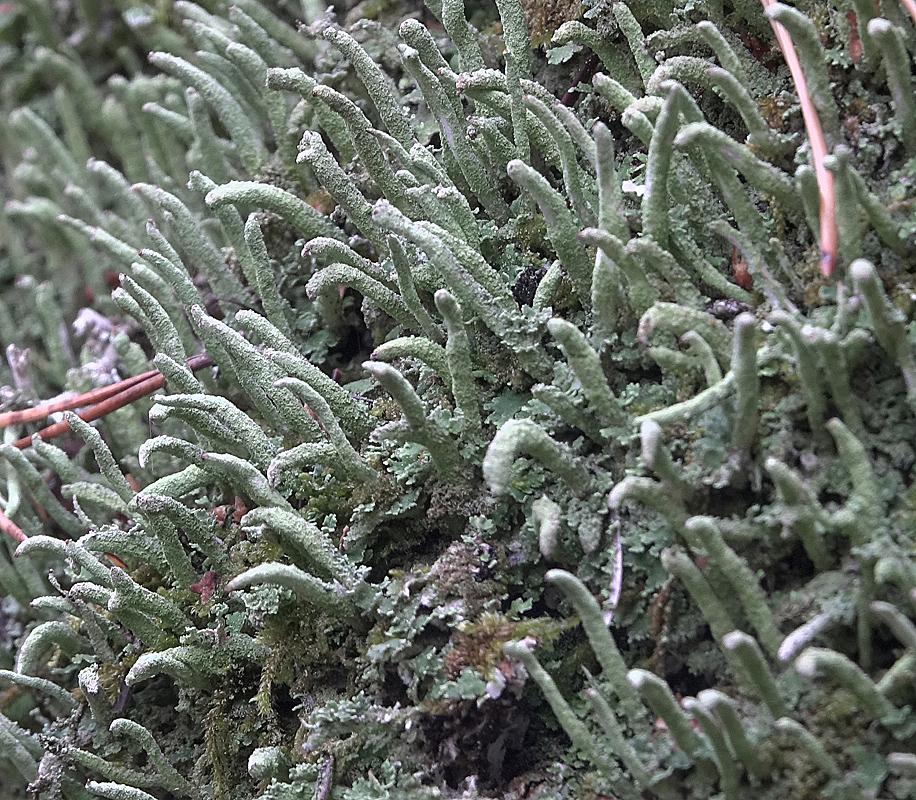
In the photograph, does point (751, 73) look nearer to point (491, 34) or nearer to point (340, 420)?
point (491, 34)

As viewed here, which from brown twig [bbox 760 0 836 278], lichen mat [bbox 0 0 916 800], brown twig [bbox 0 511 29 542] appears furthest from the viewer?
brown twig [bbox 0 511 29 542]

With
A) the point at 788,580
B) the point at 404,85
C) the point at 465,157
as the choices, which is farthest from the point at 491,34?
the point at 788,580

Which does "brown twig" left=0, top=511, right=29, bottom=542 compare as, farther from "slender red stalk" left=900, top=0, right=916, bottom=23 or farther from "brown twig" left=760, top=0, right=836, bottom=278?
"slender red stalk" left=900, top=0, right=916, bottom=23

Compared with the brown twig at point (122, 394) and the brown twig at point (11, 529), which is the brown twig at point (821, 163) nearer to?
the brown twig at point (122, 394)

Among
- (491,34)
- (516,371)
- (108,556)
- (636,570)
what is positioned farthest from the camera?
(491,34)

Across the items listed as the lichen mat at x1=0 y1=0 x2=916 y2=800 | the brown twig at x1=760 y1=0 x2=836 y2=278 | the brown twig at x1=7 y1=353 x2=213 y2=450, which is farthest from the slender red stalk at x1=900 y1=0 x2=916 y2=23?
the brown twig at x1=7 y1=353 x2=213 y2=450

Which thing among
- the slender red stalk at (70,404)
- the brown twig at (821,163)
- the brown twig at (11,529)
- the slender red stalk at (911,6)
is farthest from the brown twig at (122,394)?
the slender red stalk at (911,6)
